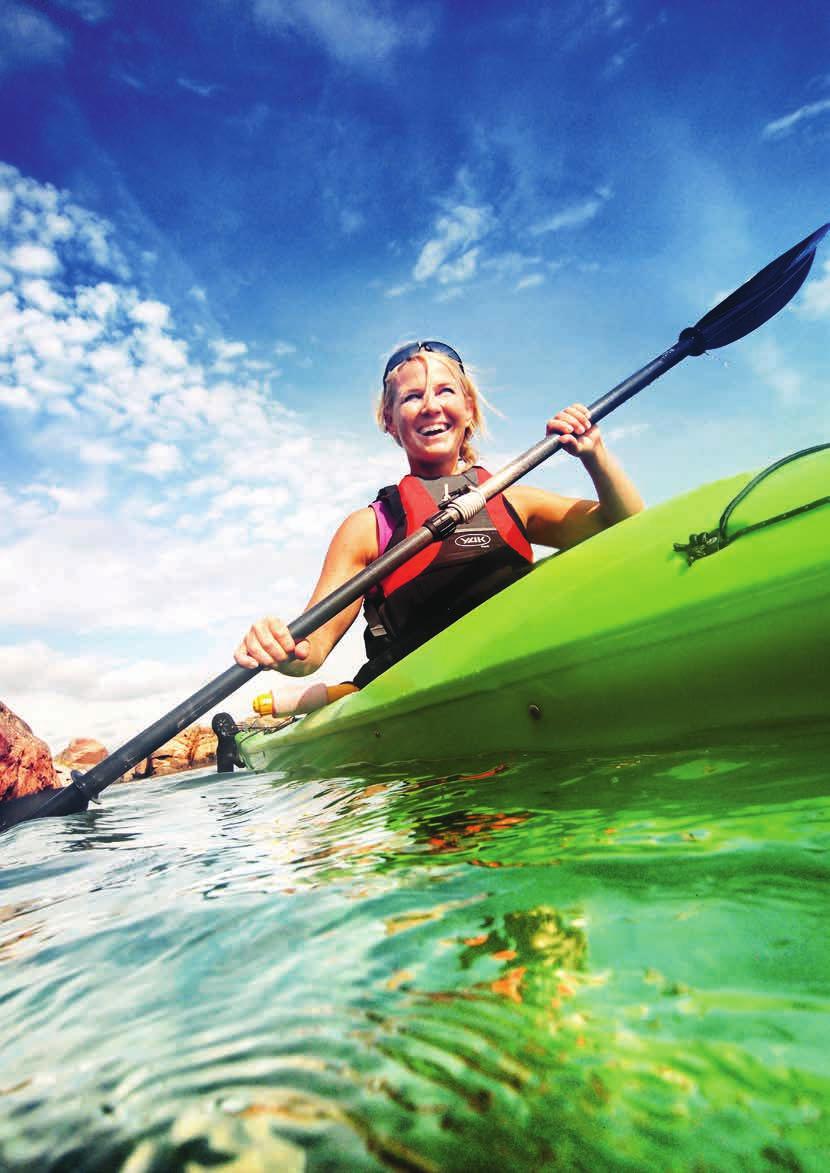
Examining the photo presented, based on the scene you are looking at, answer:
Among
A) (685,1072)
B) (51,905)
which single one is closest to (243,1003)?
(685,1072)

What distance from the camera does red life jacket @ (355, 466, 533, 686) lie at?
11.4 ft

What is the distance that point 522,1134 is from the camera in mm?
530

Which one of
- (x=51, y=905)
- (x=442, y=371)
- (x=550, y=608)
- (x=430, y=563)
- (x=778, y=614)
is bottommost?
(x=51, y=905)

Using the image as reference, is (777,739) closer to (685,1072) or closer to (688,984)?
(688,984)

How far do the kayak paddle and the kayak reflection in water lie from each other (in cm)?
16

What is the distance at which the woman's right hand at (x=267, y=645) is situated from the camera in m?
3.04

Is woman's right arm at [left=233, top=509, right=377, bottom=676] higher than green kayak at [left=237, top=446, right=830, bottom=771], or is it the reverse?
woman's right arm at [left=233, top=509, right=377, bottom=676]

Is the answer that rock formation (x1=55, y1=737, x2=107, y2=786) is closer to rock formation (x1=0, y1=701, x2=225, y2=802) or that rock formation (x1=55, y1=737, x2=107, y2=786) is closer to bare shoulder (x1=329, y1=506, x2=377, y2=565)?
rock formation (x1=0, y1=701, x2=225, y2=802)

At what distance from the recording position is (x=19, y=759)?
8.14 m

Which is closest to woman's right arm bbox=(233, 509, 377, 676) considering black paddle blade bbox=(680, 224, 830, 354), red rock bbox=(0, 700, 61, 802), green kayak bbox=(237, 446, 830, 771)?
green kayak bbox=(237, 446, 830, 771)

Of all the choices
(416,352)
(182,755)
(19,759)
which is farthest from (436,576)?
(182,755)

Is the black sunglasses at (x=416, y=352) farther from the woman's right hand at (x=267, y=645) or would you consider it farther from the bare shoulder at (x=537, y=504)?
the woman's right hand at (x=267, y=645)

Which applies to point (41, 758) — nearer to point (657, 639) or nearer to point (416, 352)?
point (416, 352)

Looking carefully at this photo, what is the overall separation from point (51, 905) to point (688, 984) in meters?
1.65
